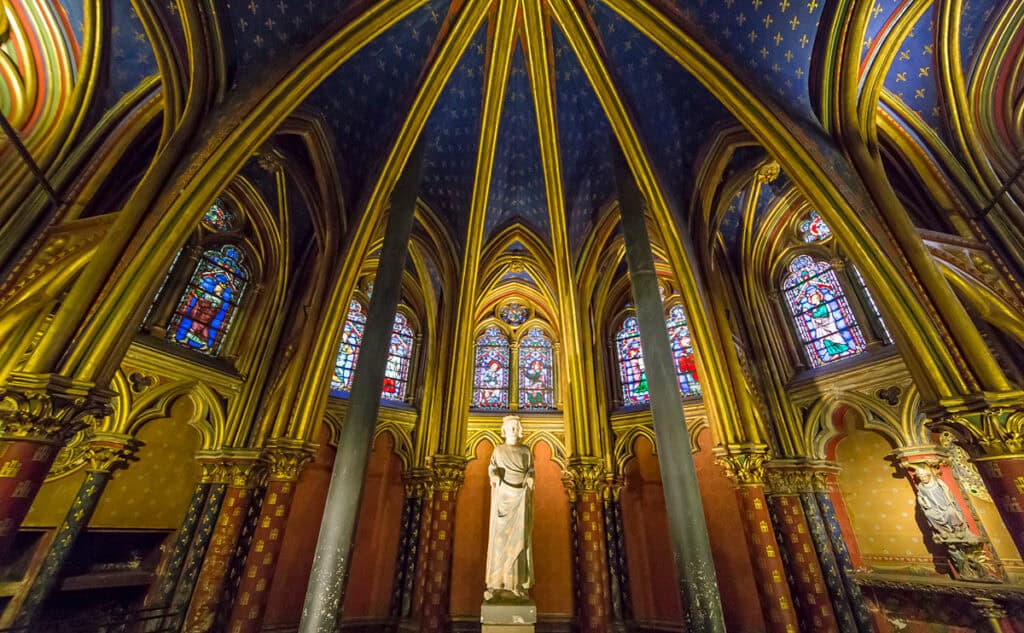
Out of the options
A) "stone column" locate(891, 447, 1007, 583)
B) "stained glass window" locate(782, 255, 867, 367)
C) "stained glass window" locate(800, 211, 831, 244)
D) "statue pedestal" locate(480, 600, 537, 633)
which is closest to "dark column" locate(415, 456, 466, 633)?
"statue pedestal" locate(480, 600, 537, 633)

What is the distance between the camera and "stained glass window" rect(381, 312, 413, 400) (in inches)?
459

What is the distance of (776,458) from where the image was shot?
8.21 metres

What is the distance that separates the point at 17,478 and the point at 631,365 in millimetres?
11648

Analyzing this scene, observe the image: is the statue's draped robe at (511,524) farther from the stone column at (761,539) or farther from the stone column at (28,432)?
the stone column at (28,432)

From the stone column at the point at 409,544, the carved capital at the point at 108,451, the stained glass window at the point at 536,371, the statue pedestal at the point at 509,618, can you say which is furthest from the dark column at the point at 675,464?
the carved capital at the point at 108,451

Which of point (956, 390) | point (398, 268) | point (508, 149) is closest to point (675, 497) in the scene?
point (956, 390)

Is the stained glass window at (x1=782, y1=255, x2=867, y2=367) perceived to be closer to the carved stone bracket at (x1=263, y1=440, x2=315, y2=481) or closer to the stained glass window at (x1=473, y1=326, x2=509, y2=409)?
the stained glass window at (x1=473, y1=326, x2=509, y2=409)

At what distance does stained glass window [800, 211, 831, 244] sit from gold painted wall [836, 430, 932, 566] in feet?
15.5

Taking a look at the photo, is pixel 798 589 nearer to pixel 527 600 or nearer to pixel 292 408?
pixel 527 600

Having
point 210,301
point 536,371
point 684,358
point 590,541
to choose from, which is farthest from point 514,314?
point 210,301

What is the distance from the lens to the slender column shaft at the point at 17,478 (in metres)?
3.58

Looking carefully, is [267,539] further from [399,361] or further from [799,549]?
[799,549]

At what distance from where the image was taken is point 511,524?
524 cm

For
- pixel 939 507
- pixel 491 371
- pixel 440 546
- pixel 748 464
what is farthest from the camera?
pixel 491 371
